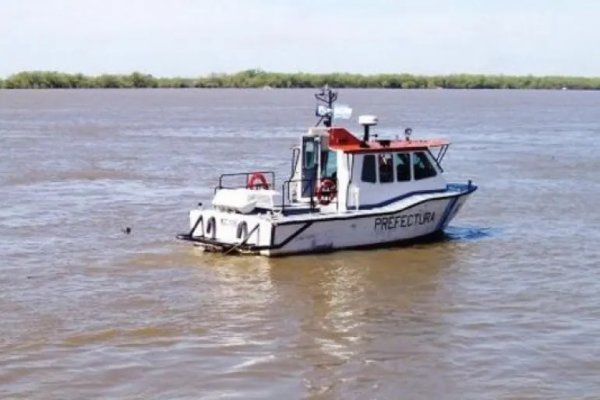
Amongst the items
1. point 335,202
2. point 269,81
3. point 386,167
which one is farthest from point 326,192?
point 269,81

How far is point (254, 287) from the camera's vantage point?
17.2 meters

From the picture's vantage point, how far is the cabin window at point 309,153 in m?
20.4

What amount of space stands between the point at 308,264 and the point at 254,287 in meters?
1.84

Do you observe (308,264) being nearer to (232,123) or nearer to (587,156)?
(587,156)

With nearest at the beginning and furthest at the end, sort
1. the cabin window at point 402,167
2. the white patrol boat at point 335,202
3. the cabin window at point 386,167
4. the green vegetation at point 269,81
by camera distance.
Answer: the white patrol boat at point 335,202, the cabin window at point 386,167, the cabin window at point 402,167, the green vegetation at point 269,81

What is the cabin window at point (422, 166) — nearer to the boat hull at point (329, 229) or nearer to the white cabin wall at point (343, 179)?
the boat hull at point (329, 229)

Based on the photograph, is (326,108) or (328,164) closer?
(328,164)

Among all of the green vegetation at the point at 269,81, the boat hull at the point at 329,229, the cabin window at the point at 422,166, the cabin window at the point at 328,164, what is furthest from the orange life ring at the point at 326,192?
the green vegetation at the point at 269,81

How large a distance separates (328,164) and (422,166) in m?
1.86

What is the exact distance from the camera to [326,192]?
65.5ft

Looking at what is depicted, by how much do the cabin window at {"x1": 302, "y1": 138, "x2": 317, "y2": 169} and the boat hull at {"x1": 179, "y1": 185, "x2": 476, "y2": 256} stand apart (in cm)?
134

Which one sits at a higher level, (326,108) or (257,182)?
(326,108)

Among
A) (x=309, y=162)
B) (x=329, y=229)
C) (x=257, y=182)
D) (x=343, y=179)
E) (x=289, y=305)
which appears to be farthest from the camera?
(x=257, y=182)

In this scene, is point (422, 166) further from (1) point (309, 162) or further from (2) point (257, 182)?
(2) point (257, 182)
